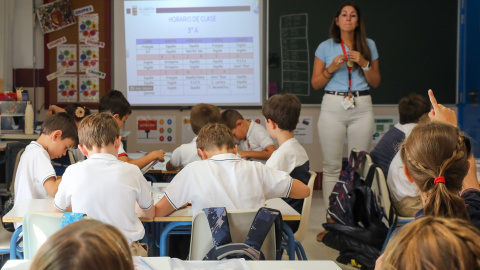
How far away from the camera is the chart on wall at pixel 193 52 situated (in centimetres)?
685

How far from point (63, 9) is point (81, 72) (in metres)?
0.68

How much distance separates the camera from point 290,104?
3.98m

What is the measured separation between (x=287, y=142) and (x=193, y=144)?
82cm

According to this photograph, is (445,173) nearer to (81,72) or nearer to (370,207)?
(370,207)

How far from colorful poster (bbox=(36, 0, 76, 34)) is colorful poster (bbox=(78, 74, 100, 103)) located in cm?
58

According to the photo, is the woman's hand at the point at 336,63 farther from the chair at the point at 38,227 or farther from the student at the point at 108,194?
the chair at the point at 38,227

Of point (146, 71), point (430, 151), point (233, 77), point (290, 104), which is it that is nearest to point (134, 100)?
point (146, 71)

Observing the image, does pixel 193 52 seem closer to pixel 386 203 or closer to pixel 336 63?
pixel 336 63

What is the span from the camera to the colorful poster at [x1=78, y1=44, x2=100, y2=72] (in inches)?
273

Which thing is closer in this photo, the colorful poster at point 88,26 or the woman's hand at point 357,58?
the woman's hand at point 357,58

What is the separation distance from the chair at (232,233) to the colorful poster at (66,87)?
4.60 m

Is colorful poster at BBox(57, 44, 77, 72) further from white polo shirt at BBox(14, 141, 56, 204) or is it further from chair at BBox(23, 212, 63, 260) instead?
chair at BBox(23, 212, 63, 260)

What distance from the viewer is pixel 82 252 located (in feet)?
3.83

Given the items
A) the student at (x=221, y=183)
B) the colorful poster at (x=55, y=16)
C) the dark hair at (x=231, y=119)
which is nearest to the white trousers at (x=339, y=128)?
the dark hair at (x=231, y=119)
